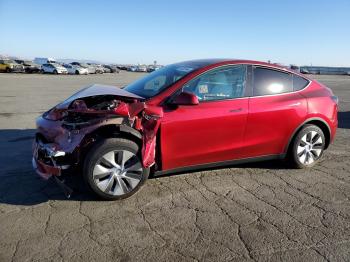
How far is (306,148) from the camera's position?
17.4 ft

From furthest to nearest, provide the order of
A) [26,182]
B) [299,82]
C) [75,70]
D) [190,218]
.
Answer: [75,70] < [299,82] < [26,182] < [190,218]

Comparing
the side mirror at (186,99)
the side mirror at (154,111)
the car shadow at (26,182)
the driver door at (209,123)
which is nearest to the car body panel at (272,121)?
the driver door at (209,123)

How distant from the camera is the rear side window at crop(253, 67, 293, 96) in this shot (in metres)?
4.83

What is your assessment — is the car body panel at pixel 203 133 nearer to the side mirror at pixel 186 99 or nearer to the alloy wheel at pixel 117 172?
the side mirror at pixel 186 99

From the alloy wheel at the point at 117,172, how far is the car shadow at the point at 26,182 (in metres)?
0.29

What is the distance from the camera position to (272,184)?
15.5 ft

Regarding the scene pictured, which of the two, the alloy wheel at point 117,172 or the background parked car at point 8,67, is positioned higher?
the background parked car at point 8,67

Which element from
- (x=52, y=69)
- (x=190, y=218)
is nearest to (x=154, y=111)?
(x=190, y=218)

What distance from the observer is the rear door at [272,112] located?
4.74m

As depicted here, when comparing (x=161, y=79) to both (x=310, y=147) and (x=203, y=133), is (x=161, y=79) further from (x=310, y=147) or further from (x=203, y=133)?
(x=310, y=147)

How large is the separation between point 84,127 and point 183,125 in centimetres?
118

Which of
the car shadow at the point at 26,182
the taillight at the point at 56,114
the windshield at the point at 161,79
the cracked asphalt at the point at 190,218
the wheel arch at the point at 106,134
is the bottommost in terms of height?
the cracked asphalt at the point at 190,218

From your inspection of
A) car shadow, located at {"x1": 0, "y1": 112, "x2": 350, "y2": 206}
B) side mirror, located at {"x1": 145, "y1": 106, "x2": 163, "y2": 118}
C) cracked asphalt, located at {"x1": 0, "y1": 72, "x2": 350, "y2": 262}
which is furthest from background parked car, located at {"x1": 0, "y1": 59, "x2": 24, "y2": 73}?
side mirror, located at {"x1": 145, "y1": 106, "x2": 163, "y2": 118}

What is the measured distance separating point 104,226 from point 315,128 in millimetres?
3519
